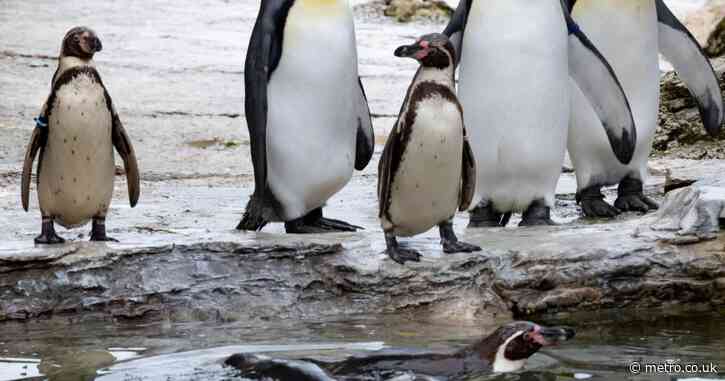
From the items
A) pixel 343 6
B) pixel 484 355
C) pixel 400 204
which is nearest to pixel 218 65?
pixel 343 6

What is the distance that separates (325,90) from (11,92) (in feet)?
17.4

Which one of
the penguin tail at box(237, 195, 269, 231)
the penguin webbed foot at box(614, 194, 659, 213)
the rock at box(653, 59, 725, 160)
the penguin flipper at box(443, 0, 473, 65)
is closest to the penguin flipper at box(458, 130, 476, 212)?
the penguin tail at box(237, 195, 269, 231)

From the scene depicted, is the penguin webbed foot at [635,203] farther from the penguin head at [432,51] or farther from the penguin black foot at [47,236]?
the penguin black foot at [47,236]

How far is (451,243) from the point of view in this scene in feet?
16.9

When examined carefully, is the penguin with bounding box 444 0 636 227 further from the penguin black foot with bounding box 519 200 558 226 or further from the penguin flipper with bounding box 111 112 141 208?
the penguin flipper with bounding box 111 112 141 208

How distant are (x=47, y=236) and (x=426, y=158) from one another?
1.44 metres

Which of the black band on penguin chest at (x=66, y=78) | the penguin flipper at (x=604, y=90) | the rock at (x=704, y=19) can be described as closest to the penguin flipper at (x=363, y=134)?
the penguin flipper at (x=604, y=90)

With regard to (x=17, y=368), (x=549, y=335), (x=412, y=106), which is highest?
(x=412, y=106)

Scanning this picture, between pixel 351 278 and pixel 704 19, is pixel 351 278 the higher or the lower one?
the higher one

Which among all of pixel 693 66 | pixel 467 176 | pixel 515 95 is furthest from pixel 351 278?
pixel 693 66

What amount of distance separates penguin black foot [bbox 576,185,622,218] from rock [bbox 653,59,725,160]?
6.26 ft

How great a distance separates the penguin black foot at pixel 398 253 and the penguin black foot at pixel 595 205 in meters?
1.61

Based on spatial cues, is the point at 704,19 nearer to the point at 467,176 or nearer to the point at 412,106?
the point at 467,176

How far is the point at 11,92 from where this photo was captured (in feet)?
34.1
